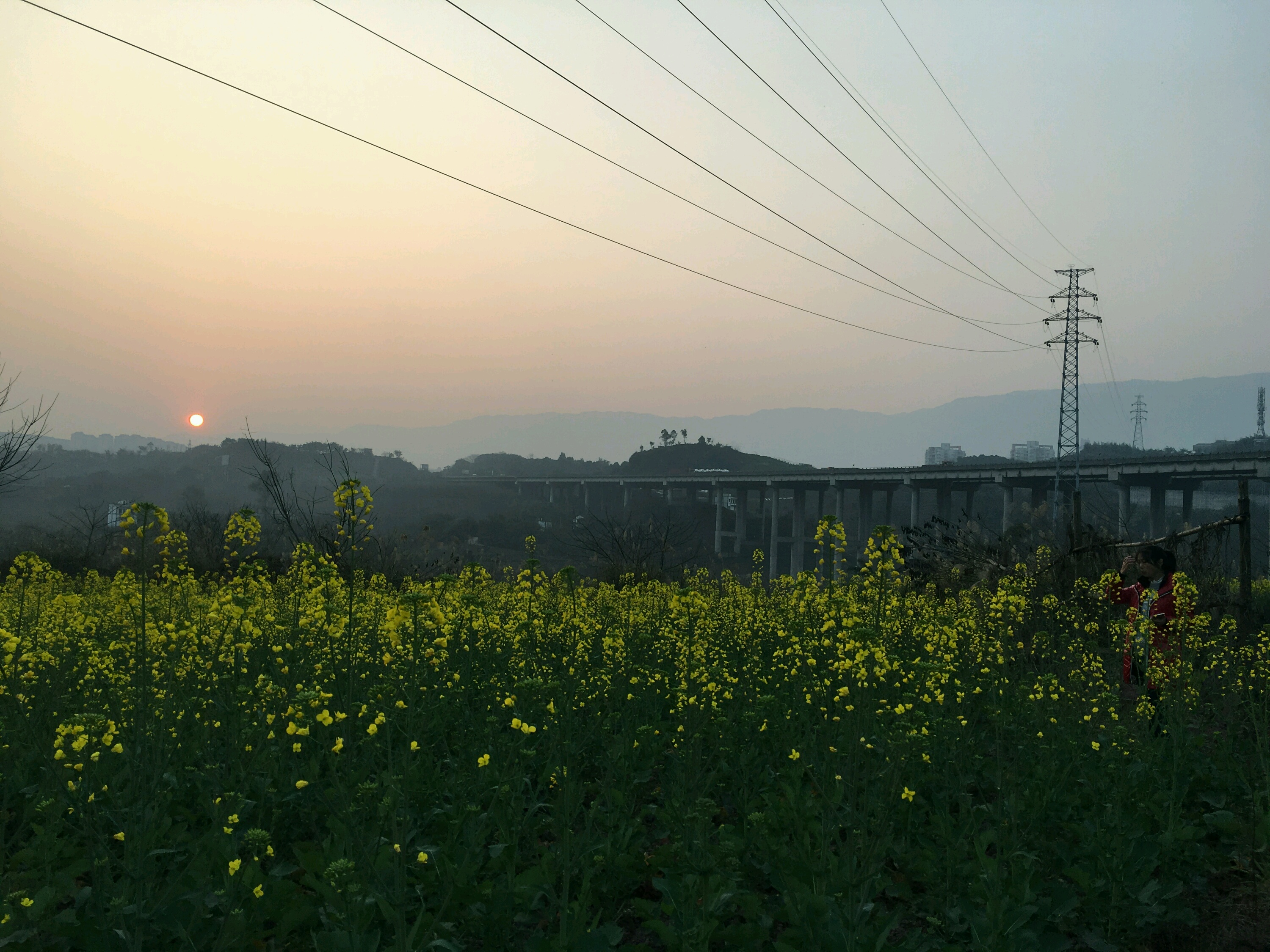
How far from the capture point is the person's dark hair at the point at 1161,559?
8.16m

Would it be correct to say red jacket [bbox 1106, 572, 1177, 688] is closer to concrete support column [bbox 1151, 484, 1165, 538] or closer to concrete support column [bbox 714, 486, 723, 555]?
concrete support column [bbox 1151, 484, 1165, 538]

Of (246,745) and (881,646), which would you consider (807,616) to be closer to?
(881,646)

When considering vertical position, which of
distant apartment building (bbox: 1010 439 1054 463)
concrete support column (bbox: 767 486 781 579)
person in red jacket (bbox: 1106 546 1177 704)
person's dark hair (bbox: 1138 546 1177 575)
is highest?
distant apartment building (bbox: 1010 439 1054 463)

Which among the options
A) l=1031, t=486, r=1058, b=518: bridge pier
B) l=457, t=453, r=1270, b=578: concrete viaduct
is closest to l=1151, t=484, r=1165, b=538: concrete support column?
l=457, t=453, r=1270, b=578: concrete viaduct

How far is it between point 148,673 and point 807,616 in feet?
20.9

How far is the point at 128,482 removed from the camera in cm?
7000

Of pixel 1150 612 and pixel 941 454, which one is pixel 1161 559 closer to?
pixel 1150 612

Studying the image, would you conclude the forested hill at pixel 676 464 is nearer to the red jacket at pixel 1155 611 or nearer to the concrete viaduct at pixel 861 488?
the concrete viaduct at pixel 861 488

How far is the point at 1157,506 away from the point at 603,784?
2659 inches

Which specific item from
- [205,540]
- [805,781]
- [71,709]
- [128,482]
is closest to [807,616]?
[805,781]

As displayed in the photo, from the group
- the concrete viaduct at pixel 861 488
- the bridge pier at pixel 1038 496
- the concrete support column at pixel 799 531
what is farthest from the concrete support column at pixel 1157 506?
the concrete support column at pixel 799 531

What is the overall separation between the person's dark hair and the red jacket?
82 millimetres

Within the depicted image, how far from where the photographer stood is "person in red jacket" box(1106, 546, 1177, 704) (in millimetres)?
7285

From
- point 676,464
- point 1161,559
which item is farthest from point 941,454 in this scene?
point 1161,559
